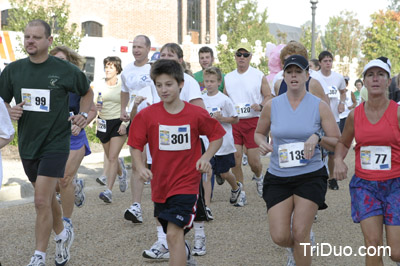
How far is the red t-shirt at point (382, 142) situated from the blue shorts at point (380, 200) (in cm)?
5

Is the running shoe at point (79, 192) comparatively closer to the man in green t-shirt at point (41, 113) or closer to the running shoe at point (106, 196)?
the running shoe at point (106, 196)

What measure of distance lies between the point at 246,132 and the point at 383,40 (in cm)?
5032

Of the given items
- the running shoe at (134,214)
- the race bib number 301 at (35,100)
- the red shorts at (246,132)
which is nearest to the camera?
the race bib number 301 at (35,100)

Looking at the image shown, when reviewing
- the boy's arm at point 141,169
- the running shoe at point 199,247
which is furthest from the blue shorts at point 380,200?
the running shoe at point 199,247

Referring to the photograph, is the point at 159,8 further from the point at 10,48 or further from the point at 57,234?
the point at 57,234

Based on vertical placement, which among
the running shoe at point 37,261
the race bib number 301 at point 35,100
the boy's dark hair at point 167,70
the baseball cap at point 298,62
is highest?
the baseball cap at point 298,62

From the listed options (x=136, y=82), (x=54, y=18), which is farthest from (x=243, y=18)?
(x=136, y=82)

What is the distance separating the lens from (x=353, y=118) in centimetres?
503

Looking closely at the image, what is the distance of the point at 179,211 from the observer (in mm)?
4973

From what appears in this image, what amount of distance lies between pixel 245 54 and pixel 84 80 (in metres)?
4.02

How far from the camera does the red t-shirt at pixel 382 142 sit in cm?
481

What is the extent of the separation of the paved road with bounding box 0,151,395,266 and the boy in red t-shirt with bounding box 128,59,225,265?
123 cm

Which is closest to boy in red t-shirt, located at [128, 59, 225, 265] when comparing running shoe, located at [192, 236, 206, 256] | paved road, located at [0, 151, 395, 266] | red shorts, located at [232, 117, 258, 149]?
paved road, located at [0, 151, 395, 266]

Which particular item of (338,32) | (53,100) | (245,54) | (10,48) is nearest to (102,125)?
(245,54)
